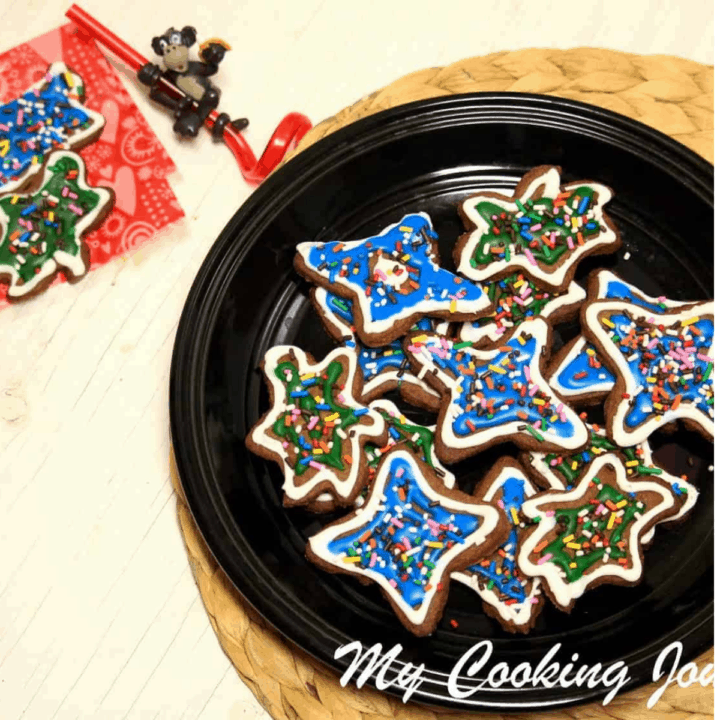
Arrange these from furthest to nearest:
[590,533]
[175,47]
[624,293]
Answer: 1. [175,47]
2. [624,293]
3. [590,533]

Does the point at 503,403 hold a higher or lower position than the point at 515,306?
lower

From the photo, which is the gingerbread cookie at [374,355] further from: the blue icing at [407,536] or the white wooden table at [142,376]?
the white wooden table at [142,376]

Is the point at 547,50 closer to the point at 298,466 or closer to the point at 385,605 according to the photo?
the point at 298,466

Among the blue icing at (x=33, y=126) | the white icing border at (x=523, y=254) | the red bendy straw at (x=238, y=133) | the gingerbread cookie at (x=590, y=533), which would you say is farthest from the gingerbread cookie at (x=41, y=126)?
the gingerbread cookie at (x=590, y=533)

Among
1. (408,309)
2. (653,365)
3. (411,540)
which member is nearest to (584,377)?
(653,365)

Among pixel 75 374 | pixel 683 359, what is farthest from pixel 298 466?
pixel 683 359

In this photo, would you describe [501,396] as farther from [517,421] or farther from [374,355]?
[374,355]
